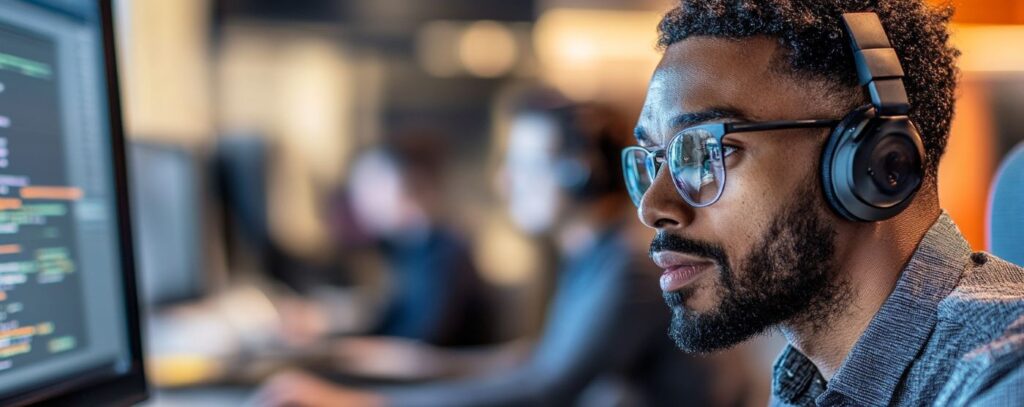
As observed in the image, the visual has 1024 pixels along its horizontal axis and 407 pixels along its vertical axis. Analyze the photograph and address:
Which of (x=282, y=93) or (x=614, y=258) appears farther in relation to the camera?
(x=282, y=93)

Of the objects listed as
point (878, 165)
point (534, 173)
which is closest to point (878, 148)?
point (878, 165)

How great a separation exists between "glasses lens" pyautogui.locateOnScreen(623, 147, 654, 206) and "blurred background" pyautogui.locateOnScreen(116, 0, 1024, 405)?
2428mm

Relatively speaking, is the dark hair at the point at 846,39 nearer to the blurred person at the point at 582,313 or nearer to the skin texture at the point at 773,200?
the skin texture at the point at 773,200

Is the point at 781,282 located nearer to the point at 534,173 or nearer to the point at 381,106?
the point at 534,173

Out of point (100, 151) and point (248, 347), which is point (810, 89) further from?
point (248, 347)

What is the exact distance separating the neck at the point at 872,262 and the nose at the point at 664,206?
6.3 inches

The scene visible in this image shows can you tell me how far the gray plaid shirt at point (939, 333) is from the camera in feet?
2.51

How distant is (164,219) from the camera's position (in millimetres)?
2406

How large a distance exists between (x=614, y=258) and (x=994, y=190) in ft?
2.80

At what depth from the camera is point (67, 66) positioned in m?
0.96

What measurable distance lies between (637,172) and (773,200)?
0.66ft

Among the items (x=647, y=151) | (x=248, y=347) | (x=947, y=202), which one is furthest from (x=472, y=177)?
(x=647, y=151)

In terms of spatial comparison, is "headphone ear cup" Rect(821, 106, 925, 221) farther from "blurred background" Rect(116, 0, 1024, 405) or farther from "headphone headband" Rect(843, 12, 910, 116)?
"blurred background" Rect(116, 0, 1024, 405)

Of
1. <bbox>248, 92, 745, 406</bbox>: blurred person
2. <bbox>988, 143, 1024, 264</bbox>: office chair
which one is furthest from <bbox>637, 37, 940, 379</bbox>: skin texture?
<bbox>248, 92, 745, 406</bbox>: blurred person
